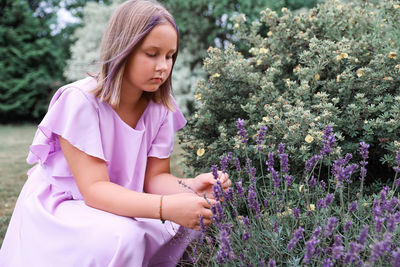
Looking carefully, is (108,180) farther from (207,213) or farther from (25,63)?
(25,63)

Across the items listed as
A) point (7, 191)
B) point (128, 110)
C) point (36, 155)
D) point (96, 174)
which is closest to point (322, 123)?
point (128, 110)

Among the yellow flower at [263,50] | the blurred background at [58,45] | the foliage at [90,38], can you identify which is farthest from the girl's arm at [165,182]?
the foliage at [90,38]

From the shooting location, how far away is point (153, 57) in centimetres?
177

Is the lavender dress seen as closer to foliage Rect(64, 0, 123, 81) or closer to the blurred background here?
the blurred background

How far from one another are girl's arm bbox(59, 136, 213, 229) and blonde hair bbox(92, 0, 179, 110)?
0.27 m

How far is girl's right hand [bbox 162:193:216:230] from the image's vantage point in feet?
5.18

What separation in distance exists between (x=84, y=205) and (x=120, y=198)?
0.67 ft

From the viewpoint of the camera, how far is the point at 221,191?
60.9 inches

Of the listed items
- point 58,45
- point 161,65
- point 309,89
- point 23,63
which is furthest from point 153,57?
point 58,45

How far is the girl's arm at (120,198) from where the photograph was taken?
5.26ft

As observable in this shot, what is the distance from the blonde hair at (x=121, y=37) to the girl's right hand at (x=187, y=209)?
50 centimetres

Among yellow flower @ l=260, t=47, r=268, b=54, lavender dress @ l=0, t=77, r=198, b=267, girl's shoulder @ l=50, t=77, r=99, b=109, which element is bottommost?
lavender dress @ l=0, t=77, r=198, b=267

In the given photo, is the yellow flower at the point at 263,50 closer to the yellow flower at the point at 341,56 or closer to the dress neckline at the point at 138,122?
the yellow flower at the point at 341,56

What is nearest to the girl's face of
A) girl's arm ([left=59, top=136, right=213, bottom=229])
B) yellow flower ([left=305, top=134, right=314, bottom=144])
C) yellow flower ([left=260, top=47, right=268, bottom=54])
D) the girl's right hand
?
girl's arm ([left=59, top=136, right=213, bottom=229])
